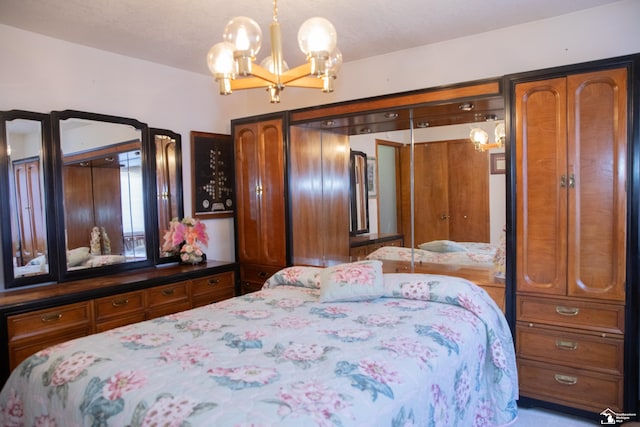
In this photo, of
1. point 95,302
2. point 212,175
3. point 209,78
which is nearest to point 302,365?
point 95,302

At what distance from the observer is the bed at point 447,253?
303 centimetres

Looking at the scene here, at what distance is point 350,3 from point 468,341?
78.5 inches

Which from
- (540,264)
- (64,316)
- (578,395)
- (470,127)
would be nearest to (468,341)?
(540,264)

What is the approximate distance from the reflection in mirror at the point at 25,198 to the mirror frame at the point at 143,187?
7 cm

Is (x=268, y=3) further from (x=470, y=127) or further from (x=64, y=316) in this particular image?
(x=64, y=316)

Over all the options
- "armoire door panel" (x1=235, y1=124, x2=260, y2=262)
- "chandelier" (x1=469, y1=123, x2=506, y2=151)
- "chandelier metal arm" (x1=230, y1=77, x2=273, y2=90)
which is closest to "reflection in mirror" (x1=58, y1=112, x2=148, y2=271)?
"armoire door panel" (x1=235, y1=124, x2=260, y2=262)

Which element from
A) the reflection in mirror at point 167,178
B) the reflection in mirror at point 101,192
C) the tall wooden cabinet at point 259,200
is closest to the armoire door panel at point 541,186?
the tall wooden cabinet at point 259,200

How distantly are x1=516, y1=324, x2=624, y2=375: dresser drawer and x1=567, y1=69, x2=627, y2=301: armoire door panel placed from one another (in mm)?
278

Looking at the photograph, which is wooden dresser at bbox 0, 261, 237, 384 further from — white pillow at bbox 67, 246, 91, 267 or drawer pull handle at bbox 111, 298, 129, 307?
white pillow at bbox 67, 246, 91, 267

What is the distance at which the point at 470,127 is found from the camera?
10.3ft

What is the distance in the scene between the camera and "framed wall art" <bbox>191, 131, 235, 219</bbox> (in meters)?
3.85

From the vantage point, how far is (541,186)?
2545mm

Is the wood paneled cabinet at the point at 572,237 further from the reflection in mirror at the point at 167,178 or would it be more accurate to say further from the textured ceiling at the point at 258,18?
the reflection in mirror at the point at 167,178

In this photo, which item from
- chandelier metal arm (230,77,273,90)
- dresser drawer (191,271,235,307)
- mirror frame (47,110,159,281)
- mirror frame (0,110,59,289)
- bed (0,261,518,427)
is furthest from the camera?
dresser drawer (191,271,235,307)
